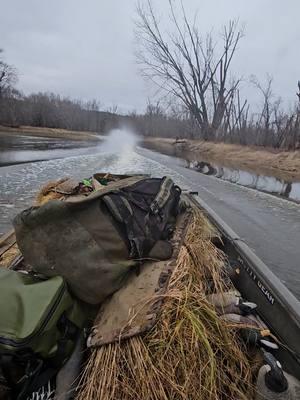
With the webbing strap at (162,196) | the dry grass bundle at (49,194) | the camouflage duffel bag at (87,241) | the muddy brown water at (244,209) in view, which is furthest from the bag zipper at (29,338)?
the muddy brown water at (244,209)

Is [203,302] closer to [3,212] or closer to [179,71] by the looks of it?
[3,212]

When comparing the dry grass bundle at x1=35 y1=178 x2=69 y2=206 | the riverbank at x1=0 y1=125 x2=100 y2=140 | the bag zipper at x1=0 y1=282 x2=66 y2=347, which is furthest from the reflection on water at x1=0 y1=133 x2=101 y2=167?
the riverbank at x1=0 y1=125 x2=100 y2=140

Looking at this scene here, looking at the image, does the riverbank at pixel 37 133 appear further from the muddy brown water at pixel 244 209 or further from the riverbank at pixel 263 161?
the muddy brown water at pixel 244 209

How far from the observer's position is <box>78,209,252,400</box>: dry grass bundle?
1574mm

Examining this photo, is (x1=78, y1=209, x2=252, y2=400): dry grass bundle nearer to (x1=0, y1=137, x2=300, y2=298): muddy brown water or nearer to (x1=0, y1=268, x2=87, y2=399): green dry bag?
(x1=0, y1=268, x2=87, y2=399): green dry bag

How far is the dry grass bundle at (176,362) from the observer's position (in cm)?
157

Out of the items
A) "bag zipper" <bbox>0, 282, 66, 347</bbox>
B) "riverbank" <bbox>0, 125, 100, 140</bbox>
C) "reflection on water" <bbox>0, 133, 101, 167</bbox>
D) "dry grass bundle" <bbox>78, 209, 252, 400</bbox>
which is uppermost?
"bag zipper" <bbox>0, 282, 66, 347</bbox>

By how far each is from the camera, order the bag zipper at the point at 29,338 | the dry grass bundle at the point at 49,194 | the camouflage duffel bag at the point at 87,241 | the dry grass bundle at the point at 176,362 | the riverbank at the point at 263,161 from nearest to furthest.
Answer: the bag zipper at the point at 29,338 → the dry grass bundle at the point at 176,362 → the camouflage duffel bag at the point at 87,241 → the dry grass bundle at the point at 49,194 → the riverbank at the point at 263,161

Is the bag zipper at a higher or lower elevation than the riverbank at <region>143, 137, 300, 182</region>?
higher

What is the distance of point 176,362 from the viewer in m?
1.64

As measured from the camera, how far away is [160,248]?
2.30m

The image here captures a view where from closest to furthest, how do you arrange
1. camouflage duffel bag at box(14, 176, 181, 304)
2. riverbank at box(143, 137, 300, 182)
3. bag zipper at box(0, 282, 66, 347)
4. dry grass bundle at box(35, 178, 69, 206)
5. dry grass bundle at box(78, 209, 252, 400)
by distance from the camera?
bag zipper at box(0, 282, 66, 347), dry grass bundle at box(78, 209, 252, 400), camouflage duffel bag at box(14, 176, 181, 304), dry grass bundle at box(35, 178, 69, 206), riverbank at box(143, 137, 300, 182)

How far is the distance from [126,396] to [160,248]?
95cm

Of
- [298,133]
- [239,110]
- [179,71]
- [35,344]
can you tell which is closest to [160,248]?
[35,344]
